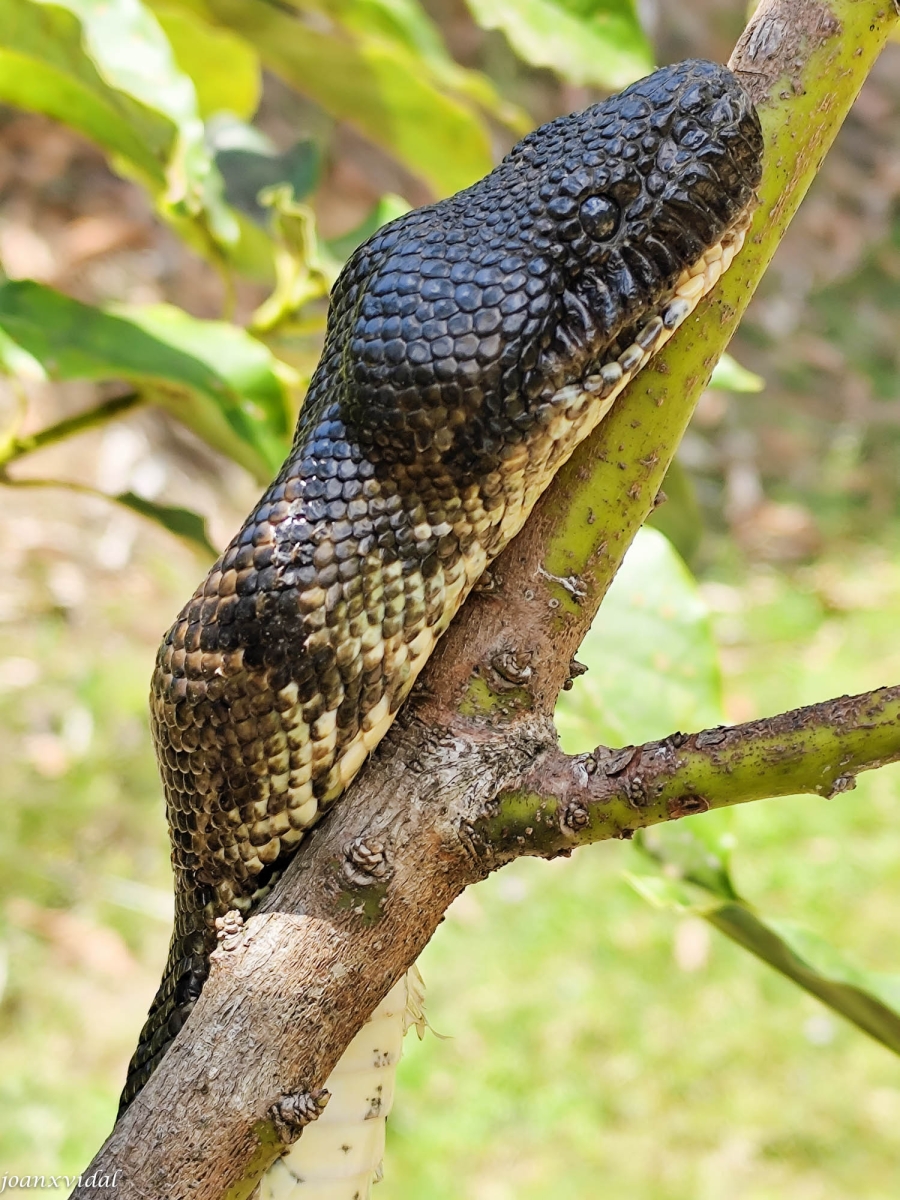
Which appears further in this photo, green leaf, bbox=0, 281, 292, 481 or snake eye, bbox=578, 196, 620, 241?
green leaf, bbox=0, 281, 292, 481

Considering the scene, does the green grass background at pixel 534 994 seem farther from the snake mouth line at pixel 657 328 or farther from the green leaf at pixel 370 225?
the snake mouth line at pixel 657 328

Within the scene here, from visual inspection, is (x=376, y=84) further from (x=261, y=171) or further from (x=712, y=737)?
(x=712, y=737)

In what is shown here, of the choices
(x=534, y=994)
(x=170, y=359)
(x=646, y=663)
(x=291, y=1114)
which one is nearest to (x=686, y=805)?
(x=291, y=1114)

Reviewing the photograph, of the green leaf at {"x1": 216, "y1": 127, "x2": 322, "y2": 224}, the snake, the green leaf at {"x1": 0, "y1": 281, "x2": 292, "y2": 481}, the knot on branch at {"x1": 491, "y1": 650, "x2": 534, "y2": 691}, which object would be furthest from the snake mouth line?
the green leaf at {"x1": 216, "y1": 127, "x2": 322, "y2": 224}

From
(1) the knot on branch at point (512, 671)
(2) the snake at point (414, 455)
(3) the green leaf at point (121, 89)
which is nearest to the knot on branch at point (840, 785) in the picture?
(1) the knot on branch at point (512, 671)

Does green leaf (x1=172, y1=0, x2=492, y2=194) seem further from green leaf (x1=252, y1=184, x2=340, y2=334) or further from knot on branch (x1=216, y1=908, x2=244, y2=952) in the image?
knot on branch (x1=216, y1=908, x2=244, y2=952)

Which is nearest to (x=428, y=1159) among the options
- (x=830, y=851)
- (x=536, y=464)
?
(x=830, y=851)
